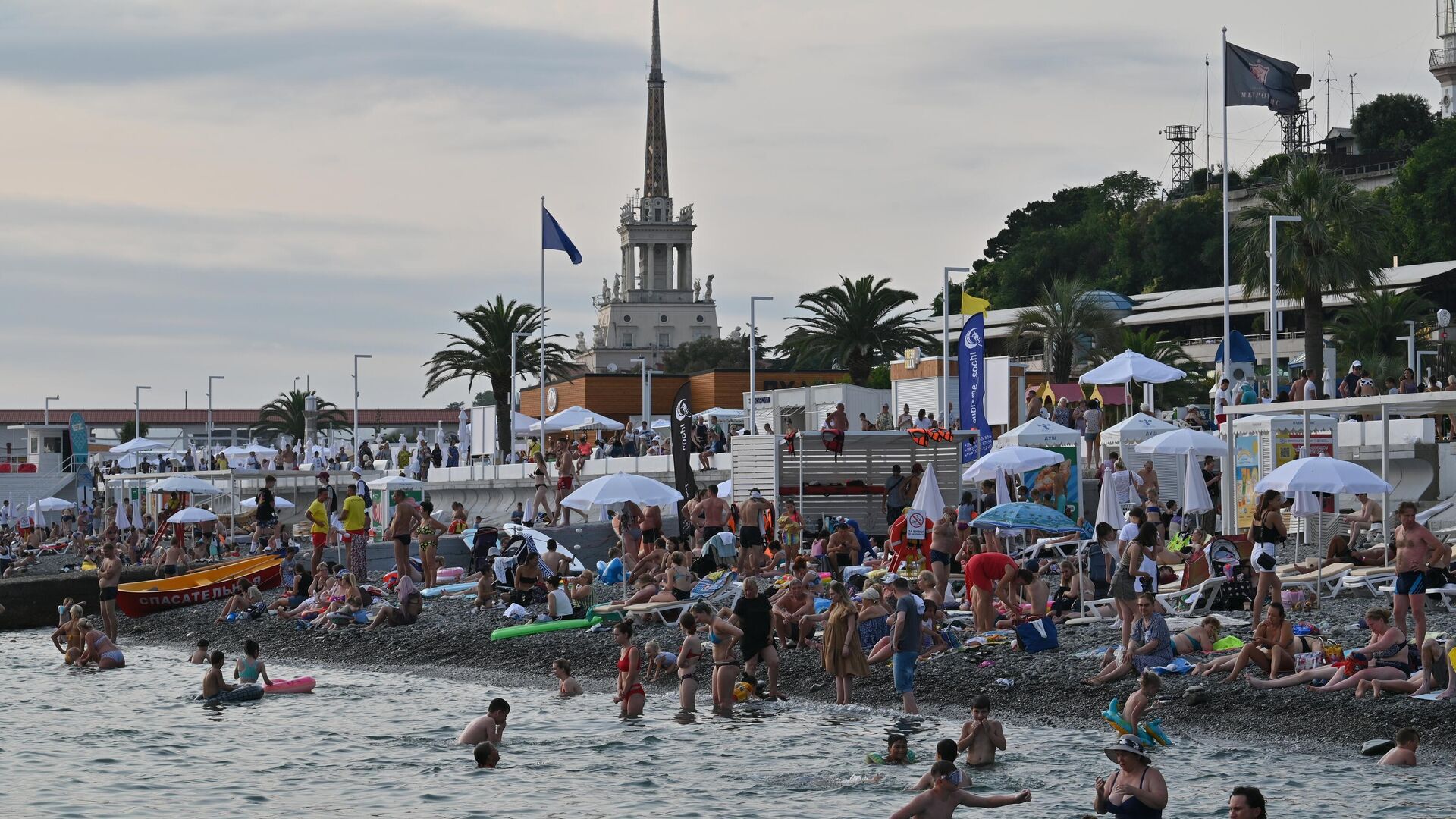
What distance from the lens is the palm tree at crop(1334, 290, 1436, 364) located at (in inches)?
2299

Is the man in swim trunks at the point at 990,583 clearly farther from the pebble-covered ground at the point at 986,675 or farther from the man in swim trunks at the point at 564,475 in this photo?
the man in swim trunks at the point at 564,475

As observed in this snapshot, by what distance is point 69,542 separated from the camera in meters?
53.9

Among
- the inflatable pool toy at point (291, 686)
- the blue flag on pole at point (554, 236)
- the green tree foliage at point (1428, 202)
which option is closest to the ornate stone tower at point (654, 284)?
the green tree foliage at point (1428, 202)

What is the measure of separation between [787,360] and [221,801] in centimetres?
6872

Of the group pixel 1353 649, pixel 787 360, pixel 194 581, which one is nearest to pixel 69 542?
pixel 194 581

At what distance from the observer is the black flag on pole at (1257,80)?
31.2 m

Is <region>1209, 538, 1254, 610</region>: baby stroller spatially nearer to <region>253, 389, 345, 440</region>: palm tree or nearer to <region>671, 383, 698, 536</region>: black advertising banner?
<region>671, 383, 698, 536</region>: black advertising banner

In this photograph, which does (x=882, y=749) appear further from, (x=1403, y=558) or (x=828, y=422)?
(x=828, y=422)

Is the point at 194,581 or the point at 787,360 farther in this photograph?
the point at 787,360

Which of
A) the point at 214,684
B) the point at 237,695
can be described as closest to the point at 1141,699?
the point at 237,695

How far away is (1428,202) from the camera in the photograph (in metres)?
70.5

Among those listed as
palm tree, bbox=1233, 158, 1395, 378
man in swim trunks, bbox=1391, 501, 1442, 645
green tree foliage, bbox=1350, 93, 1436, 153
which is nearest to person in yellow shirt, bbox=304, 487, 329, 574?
man in swim trunks, bbox=1391, 501, 1442, 645

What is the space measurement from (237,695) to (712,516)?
797 cm

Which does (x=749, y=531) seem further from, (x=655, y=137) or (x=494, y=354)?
(x=655, y=137)
